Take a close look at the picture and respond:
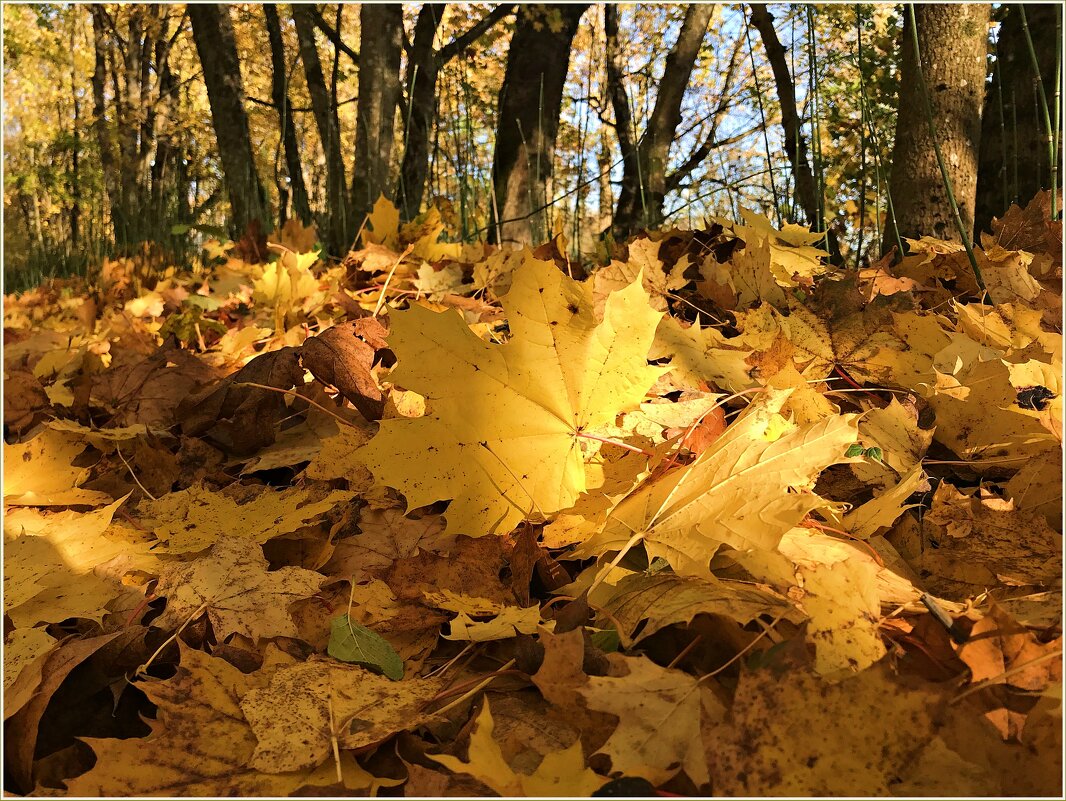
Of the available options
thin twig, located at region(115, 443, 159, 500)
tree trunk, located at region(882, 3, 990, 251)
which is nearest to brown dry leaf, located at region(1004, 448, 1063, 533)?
thin twig, located at region(115, 443, 159, 500)

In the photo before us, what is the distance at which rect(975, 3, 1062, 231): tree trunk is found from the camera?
189cm

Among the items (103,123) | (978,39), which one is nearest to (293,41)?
(103,123)

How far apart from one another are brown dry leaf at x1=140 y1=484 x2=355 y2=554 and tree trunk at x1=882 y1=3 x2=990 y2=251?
5.34 ft

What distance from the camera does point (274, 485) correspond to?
1046 millimetres

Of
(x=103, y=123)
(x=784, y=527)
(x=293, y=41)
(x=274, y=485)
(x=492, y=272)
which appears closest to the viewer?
(x=784, y=527)

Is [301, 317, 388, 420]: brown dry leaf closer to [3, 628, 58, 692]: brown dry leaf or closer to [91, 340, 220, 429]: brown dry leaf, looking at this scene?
[91, 340, 220, 429]: brown dry leaf

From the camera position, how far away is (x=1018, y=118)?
6.52 ft

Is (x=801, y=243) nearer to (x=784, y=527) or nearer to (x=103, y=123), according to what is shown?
(x=784, y=527)

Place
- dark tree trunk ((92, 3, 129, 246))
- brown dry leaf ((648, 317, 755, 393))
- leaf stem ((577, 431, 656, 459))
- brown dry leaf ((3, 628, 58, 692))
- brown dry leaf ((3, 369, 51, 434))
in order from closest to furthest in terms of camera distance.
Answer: brown dry leaf ((3, 628, 58, 692)) < leaf stem ((577, 431, 656, 459)) < brown dry leaf ((648, 317, 755, 393)) < brown dry leaf ((3, 369, 51, 434)) < dark tree trunk ((92, 3, 129, 246))

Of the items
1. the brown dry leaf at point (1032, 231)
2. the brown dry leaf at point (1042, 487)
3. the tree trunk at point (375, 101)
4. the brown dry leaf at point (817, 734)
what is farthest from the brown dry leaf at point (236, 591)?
the tree trunk at point (375, 101)

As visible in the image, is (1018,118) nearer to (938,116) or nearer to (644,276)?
(938,116)

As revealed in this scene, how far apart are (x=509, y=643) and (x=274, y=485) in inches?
20.9

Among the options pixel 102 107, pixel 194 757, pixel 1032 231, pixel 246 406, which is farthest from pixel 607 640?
pixel 102 107

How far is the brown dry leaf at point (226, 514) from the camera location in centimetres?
82
